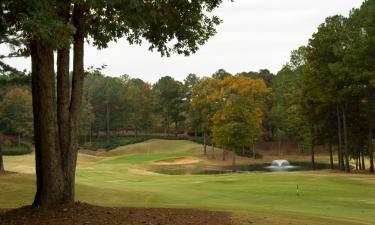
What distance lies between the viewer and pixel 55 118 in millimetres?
11469

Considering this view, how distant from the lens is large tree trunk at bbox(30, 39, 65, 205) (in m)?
11.3

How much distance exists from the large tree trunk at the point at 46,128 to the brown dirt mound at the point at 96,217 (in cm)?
47

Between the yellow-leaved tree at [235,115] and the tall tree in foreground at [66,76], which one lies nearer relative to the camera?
the tall tree in foreground at [66,76]

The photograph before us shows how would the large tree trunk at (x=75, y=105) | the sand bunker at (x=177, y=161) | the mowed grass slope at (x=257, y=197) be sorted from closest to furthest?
the large tree trunk at (x=75, y=105) < the mowed grass slope at (x=257, y=197) < the sand bunker at (x=177, y=161)

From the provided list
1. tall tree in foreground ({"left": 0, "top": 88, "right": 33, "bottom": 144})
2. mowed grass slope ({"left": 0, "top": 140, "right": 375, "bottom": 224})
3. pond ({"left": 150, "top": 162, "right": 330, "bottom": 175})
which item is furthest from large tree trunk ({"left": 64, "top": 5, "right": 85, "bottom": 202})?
tall tree in foreground ({"left": 0, "top": 88, "right": 33, "bottom": 144})

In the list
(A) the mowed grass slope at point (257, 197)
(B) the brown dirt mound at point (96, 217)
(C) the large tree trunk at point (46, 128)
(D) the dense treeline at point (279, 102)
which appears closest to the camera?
(B) the brown dirt mound at point (96, 217)

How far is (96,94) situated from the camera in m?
109

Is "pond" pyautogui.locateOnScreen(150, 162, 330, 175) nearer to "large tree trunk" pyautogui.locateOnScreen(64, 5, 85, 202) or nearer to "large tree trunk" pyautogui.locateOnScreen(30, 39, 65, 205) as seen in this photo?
"large tree trunk" pyautogui.locateOnScreen(64, 5, 85, 202)

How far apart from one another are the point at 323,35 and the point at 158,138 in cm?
5903

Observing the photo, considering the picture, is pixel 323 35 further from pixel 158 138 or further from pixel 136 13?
pixel 158 138

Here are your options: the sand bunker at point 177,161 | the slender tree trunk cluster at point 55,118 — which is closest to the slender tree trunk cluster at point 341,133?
the sand bunker at point 177,161

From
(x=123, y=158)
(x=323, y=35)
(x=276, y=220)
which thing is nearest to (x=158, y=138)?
(x=123, y=158)

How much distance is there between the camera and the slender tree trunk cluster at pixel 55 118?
1129cm

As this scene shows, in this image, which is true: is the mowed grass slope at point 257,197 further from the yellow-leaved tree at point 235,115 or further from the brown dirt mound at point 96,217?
the yellow-leaved tree at point 235,115
